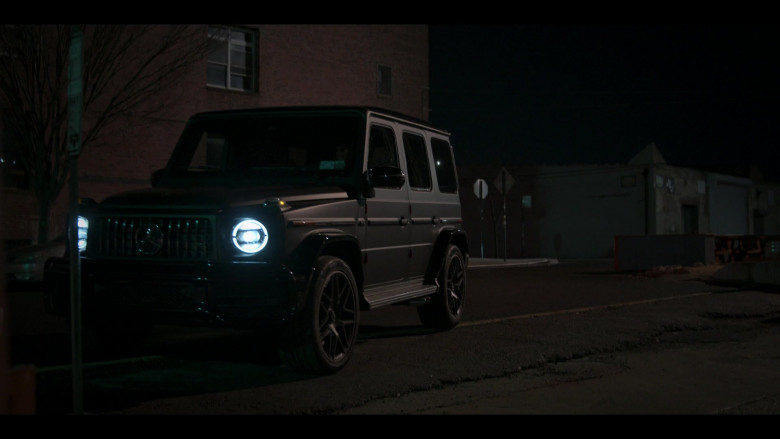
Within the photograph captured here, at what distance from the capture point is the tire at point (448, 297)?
8836 millimetres

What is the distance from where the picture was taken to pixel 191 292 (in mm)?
5859

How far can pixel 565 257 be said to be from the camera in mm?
41906

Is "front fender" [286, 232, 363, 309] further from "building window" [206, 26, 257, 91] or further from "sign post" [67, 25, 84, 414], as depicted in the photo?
"building window" [206, 26, 257, 91]

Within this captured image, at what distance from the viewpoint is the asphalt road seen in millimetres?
5422

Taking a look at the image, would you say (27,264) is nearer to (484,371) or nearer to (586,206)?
(484,371)

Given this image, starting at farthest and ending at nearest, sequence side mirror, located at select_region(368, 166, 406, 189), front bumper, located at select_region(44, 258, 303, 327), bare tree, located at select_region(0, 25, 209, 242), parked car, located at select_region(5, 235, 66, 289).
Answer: bare tree, located at select_region(0, 25, 209, 242) < parked car, located at select_region(5, 235, 66, 289) < side mirror, located at select_region(368, 166, 406, 189) < front bumper, located at select_region(44, 258, 303, 327)

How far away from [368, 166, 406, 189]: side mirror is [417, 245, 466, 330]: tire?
1.87 m

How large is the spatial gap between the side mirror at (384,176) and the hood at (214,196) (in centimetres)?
54

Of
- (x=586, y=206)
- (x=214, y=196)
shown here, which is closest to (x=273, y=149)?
(x=214, y=196)

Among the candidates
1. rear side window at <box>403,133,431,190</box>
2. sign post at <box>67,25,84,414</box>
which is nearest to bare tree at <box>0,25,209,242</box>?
rear side window at <box>403,133,431,190</box>

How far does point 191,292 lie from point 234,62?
20.4 metres

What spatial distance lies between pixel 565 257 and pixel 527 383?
36454 millimetres

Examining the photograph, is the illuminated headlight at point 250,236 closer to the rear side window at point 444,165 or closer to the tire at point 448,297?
the tire at point 448,297

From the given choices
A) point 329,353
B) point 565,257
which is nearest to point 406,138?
point 329,353
